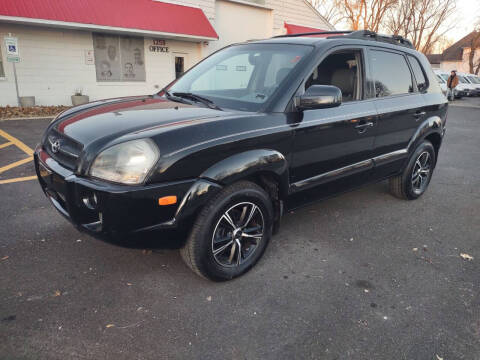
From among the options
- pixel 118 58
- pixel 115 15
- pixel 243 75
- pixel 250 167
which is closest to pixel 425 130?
pixel 243 75

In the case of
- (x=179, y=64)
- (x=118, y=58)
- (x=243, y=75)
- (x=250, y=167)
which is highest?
(x=118, y=58)

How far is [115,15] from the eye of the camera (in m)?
13.1

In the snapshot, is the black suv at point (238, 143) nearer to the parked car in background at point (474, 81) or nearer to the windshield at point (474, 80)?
the parked car in background at point (474, 81)

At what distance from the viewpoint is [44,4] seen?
38.3 feet

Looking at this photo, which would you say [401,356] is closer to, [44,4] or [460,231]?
[460,231]

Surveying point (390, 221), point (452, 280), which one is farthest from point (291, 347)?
point (390, 221)

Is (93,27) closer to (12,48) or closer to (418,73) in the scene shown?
(12,48)

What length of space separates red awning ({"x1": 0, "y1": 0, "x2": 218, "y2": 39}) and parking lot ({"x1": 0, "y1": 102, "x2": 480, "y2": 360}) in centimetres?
988

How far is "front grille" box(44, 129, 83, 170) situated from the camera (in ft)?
8.06

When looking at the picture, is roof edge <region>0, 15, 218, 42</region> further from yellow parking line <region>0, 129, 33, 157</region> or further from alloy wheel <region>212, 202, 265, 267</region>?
alloy wheel <region>212, 202, 265, 267</region>

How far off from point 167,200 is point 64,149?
3.01 feet

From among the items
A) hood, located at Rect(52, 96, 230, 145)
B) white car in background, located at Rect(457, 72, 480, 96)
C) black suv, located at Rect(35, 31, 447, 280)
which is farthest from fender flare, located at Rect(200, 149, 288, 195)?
white car in background, located at Rect(457, 72, 480, 96)

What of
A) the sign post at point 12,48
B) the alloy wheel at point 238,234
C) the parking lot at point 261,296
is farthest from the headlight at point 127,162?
the sign post at point 12,48

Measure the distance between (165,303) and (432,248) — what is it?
2.55 metres
